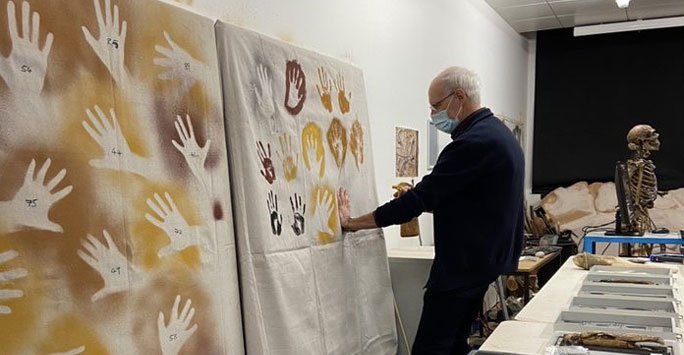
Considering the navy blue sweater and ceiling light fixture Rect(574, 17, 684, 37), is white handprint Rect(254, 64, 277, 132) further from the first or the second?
ceiling light fixture Rect(574, 17, 684, 37)

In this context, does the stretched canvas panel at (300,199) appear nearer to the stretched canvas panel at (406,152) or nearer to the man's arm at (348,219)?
the man's arm at (348,219)

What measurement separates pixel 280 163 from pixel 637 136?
324 centimetres

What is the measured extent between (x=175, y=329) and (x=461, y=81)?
1.51 m

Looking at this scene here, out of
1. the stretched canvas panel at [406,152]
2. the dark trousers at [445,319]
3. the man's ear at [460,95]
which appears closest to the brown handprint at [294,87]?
the man's ear at [460,95]

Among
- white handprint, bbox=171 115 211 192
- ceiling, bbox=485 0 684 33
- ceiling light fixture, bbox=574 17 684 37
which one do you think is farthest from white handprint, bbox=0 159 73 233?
ceiling light fixture, bbox=574 17 684 37

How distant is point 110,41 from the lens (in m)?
1.48

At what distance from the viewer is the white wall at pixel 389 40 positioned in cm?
239

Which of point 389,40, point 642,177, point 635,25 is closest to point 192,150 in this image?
point 389,40

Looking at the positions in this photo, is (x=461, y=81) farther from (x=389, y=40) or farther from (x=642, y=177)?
(x=642, y=177)

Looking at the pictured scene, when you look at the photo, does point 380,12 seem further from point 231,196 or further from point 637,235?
point 637,235

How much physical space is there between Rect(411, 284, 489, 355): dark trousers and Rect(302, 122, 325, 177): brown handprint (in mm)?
679

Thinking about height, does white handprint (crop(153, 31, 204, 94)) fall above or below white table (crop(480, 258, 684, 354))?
above

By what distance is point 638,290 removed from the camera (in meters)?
2.09

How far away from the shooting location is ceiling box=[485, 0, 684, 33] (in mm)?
5500
